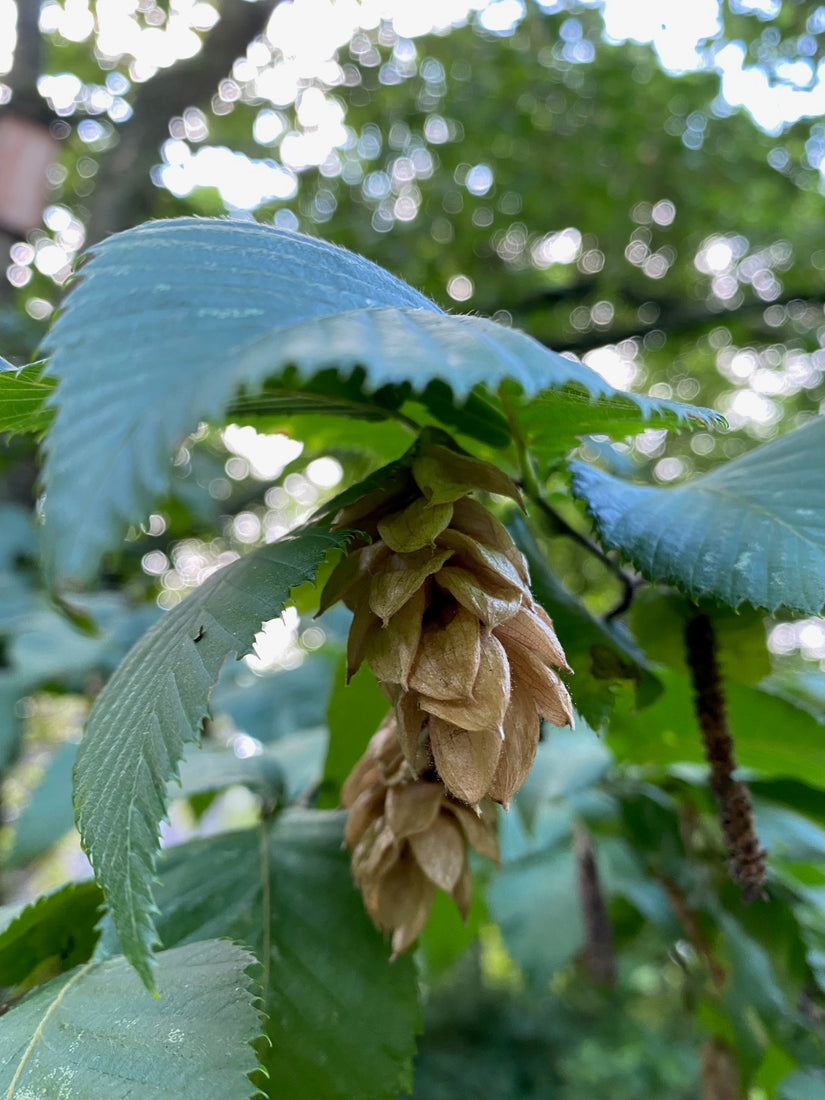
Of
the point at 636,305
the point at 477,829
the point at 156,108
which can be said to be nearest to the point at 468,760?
the point at 477,829

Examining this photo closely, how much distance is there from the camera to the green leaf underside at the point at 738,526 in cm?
45

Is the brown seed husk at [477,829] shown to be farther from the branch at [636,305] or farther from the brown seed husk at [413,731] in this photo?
the branch at [636,305]

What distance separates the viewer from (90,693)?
1.77m

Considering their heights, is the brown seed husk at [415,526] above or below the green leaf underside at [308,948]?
above

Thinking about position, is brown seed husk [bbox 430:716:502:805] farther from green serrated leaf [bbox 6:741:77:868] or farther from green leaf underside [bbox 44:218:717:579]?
green serrated leaf [bbox 6:741:77:868]

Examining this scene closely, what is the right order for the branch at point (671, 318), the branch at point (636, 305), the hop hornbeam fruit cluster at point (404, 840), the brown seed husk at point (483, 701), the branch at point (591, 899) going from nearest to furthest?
the brown seed husk at point (483, 701) < the hop hornbeam fruit cluster at point (404, 840) < the branch at point (591, 899) < the branch at point (671, 318) < the branch at point (636, 305)

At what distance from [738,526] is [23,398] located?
44cm

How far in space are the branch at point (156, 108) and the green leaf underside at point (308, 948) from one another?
235 cm

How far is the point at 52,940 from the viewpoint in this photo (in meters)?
0.58

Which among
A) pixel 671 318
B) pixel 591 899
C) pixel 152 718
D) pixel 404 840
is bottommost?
pixel 591 899

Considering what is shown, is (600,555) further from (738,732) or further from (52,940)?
(52,940)

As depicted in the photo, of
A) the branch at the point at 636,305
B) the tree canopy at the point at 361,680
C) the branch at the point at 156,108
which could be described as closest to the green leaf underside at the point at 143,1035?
the tree canopy at the point at 361,680

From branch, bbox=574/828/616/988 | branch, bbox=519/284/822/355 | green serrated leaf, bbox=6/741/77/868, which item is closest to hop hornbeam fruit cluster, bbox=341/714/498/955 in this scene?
branch, bbox=574/828/616/988

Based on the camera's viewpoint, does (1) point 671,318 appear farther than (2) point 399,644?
Yes
